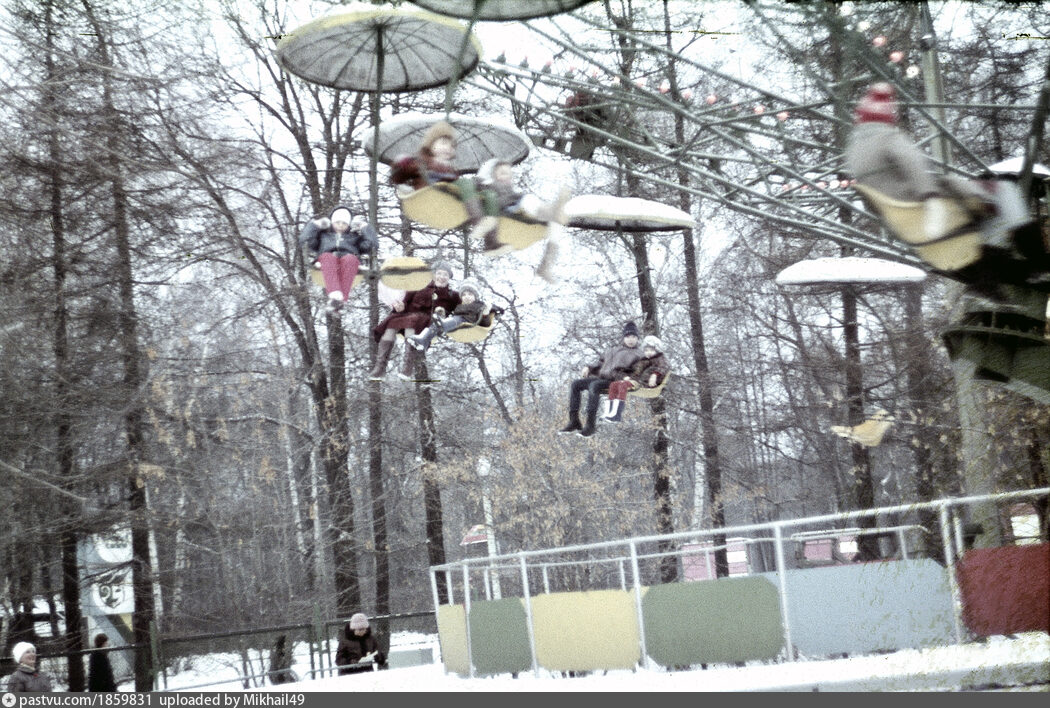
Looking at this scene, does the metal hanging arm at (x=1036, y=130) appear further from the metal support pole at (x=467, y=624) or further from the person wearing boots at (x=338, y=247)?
the metal support pole at (x=467, y=624)

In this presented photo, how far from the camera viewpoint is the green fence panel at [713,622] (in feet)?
34.8

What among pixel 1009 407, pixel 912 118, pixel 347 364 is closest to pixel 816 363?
pixel 912 118

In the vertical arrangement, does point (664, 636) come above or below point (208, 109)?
below

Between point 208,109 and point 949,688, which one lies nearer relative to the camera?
point 949,688

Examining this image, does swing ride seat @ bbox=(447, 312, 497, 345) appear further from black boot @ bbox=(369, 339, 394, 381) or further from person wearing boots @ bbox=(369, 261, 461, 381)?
black boot @ bbox=(369, 339, 394, 381)

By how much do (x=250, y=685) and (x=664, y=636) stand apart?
7762mm

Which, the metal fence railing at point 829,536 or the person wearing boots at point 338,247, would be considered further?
the person wearing boots at point 338,247

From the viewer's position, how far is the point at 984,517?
433 inches

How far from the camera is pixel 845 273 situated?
1430 cm

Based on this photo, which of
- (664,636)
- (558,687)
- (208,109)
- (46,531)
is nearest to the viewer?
(558,687)

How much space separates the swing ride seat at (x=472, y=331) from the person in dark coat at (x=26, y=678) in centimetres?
505

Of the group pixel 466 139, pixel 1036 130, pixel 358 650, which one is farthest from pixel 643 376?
pixel 1036 130

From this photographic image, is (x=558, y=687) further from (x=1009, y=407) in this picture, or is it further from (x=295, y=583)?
(x=295, y=583)

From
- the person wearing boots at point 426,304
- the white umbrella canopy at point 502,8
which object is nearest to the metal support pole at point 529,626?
the person wearing boots at point 426,304
